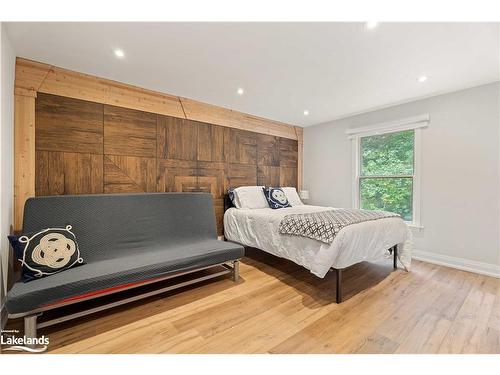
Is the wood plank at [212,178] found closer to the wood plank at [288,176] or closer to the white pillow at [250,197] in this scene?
the white pillow at [250,197]

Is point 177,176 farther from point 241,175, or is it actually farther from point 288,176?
point 288,176

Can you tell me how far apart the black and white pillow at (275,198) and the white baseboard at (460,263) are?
2.03 metres

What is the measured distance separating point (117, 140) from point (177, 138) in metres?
0.75

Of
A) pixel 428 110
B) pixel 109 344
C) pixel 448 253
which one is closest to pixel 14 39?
pixel 109 344

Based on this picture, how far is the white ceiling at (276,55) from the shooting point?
1.71 m

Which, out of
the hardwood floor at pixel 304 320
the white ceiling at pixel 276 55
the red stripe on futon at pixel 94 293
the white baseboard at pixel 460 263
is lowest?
the hardwood floor at pixel 304 320

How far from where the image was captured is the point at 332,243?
1962 mm

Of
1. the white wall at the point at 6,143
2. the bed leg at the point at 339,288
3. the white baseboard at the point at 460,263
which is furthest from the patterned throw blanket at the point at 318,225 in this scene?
the white wall at the point at 6,143

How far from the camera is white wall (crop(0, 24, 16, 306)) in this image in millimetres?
1656

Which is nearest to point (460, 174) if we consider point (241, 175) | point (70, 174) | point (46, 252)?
point (241, 175)

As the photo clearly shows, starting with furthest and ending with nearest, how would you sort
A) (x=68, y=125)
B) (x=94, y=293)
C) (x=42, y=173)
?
(x=68, y=125)
(x=42, y=173)
(x=94, y=293)

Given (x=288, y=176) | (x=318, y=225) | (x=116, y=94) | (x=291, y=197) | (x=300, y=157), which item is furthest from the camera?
(x=300, y=157)
